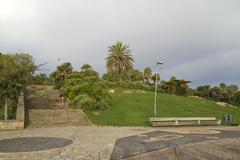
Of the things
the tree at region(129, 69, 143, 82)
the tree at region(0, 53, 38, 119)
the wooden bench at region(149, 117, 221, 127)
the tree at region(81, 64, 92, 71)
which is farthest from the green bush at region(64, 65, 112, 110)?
the tree at region(129, 69, 143, 82)

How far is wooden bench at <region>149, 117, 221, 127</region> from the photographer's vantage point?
2194 cm

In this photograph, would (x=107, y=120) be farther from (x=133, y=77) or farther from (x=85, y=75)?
(x=133, y=77)

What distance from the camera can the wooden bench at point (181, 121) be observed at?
72.0 feet

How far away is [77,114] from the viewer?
2539 centimetres

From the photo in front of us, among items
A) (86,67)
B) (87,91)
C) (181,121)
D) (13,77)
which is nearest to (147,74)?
(86,67)

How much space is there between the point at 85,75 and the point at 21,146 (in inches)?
917

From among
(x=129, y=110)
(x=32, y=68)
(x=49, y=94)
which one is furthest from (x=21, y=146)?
(x=49, y=94)

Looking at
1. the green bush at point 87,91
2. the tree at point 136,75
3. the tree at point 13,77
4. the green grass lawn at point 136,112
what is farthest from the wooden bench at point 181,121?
the tree at point 136,75

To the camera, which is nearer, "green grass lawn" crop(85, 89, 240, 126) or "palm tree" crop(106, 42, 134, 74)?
"green grass lawn" crop(85, 89, 240, 126)

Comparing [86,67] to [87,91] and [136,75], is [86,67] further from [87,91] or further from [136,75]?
[136,75]

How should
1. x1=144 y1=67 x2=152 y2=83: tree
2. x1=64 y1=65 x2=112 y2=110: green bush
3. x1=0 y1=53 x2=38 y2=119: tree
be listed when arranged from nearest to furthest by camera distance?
x1=0 y1=53 x2=38 y2=119: tree < x1=64 y1=65 x2=112 y2=110: green bush < x1=144 y1=67 x2=152 y2=83: tree

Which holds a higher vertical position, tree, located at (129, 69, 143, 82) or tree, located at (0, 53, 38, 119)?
tree, located at (129, 69, 143, 82)

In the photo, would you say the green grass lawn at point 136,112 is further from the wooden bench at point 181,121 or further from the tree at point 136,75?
the tree at point 136,75

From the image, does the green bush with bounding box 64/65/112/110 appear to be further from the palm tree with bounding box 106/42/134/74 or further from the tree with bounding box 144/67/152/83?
the tree with bounding box 144/67/152/83
